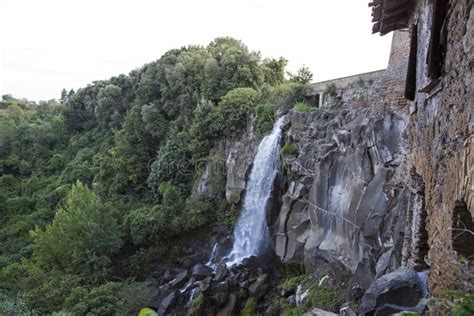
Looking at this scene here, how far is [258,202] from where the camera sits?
18453mm

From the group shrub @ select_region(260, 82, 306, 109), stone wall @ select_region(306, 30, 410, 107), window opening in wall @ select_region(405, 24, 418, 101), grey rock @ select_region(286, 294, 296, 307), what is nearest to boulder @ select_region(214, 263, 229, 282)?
grey rock @ select_region(286, 294, 296, 307)

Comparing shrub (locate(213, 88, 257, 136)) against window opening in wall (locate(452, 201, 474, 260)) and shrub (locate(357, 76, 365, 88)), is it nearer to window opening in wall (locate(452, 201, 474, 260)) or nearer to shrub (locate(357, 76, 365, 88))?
shrub (locate(357, 76, 365, 88))

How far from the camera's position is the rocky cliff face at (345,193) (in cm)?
1014

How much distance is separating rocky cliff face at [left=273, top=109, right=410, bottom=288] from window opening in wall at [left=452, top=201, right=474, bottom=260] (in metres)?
4.66

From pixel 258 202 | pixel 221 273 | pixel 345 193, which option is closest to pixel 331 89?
pixel 258 202

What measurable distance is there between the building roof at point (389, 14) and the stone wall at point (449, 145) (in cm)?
56

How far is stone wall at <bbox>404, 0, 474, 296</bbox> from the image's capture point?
3.68 m

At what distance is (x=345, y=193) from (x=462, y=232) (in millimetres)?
8739

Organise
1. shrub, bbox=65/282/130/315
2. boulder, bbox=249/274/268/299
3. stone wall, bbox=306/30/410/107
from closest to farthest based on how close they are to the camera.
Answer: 1. stone wall, bbox=306/30/410/107
2. boulder, bbox=249/274/268/299
3. shrub, bbox=65/282/130/315

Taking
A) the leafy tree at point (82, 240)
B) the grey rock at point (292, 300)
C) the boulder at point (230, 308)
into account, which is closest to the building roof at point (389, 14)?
the grey rock at point (292, 300)

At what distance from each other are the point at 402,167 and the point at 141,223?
14.6m

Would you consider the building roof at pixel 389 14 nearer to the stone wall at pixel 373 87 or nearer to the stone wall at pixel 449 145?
the stone wall at pixel 449 145

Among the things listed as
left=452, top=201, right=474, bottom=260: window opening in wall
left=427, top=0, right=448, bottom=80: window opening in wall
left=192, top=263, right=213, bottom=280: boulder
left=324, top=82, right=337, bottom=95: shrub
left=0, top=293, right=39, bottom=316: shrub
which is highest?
left=324, top=82, right=337, bottom=95: shrub

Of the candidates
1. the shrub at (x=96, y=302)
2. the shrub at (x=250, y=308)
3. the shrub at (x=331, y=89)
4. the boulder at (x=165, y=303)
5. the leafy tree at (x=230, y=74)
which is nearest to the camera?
the shrub at (x=250, y=308)
